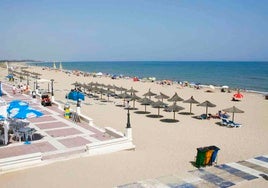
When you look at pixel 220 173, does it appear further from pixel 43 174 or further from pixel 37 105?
pixel 37 105

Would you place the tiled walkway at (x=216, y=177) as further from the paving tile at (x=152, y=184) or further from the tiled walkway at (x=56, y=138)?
the tiled walkway at (x=56, y=138)

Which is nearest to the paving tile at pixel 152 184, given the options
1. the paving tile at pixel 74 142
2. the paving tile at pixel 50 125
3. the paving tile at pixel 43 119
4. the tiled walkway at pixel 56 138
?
the tiled walkway at pixel 56 138

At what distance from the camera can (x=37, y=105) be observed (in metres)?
22.7

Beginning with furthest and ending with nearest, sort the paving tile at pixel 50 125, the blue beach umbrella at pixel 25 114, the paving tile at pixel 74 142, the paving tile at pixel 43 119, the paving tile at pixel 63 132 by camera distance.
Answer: the paving tile at pixel 43 119 < the paving tile at pixel 50 125 < the paving tile at pixel 63 132 < the paving tile at pixel 74 142 < the blue beach umbrella at pixel 25 114

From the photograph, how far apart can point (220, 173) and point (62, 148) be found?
6.77 m

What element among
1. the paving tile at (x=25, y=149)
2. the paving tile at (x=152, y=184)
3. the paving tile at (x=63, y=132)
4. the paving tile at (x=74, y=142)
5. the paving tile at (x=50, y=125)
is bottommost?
the paving tile at (x=152, y=184)

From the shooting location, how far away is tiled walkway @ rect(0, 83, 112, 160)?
1194 cm

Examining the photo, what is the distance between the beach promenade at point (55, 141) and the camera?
11508 mm

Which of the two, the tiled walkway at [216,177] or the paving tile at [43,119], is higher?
the paving tile at [43,119]

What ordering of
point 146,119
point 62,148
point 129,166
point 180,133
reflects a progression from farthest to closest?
point 146,119, point 180,133, point 62,148, point 129,166

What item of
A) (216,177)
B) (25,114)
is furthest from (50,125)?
(216,177)

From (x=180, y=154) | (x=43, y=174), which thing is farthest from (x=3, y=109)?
(x=180, y=154)

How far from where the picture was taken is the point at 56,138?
13.9m

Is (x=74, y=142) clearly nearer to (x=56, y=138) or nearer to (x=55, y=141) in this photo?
(x=55, y=141)
